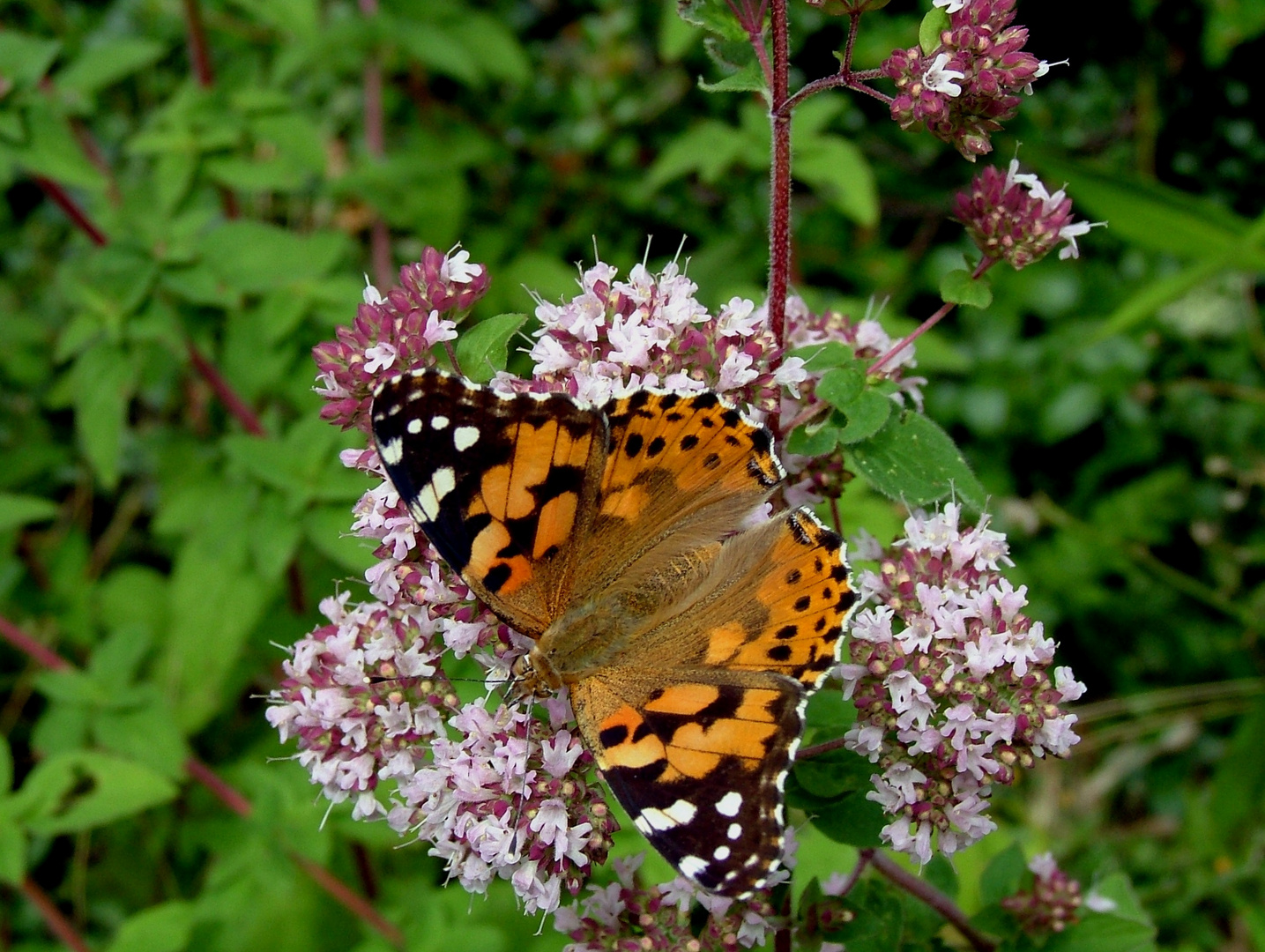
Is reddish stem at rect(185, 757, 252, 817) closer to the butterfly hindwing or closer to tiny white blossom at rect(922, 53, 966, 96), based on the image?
the butterfly hindwing

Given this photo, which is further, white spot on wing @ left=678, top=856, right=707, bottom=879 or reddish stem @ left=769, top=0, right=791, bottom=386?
reddish stem @ left=769, top=0, right=791, bottom=386

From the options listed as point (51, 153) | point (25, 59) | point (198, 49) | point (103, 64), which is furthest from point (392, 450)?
point (198, 49)

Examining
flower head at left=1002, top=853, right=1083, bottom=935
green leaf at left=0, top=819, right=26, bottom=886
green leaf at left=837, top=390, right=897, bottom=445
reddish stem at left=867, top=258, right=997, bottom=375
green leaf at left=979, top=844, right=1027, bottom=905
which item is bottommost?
green leaf at left=0, top=819, right=26, bottom=886

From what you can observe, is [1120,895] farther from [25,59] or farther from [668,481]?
[25,59]

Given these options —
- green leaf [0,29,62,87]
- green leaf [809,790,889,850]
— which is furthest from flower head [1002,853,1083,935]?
green leaf [0,29,62,87]

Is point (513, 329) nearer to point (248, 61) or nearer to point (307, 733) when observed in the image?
point (307, 733)

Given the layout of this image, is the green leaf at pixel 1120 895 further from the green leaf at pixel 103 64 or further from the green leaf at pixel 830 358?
the green leaf at pixel 103 64

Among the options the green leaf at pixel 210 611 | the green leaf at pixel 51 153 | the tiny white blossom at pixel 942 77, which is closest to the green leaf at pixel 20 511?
the green leaf at pixel 210 611
